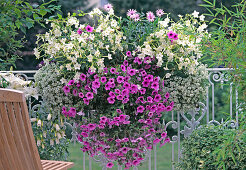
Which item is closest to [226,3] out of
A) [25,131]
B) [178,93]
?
[178,93]

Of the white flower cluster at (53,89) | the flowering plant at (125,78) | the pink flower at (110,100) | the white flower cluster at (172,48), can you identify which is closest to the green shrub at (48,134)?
the white flower cluster at (53,89)

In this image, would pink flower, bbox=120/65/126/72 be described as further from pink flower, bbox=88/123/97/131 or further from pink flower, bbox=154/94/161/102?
pink flower, bbox=88/123/97/131

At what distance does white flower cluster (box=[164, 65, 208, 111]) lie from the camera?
2514 mm

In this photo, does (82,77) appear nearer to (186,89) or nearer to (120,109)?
(120,109)

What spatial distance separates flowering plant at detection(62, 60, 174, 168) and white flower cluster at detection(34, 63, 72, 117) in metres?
0.07

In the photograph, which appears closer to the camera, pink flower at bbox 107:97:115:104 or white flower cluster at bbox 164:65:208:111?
pink flower at bbox 107:97:115:104

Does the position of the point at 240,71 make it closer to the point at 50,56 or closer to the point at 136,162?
the point at 136,162

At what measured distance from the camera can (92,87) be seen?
2389 millimetres

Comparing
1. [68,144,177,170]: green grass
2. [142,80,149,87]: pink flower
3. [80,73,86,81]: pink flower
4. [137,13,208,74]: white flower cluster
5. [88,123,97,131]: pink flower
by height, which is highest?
[137,13,208,74]: white flower cluster

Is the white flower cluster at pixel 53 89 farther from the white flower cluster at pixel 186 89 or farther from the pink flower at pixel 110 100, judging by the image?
the white flower cluster at pixel 186 89

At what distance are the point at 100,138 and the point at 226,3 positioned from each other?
5.40 m

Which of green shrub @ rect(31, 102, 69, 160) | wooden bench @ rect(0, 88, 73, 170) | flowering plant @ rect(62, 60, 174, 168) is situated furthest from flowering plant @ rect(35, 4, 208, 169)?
wooden bench @ rect(0, 88, 73, 170)

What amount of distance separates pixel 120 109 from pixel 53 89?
55 cm

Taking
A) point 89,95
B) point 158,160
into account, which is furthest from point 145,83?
point 158,160
